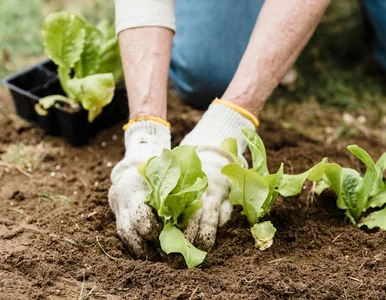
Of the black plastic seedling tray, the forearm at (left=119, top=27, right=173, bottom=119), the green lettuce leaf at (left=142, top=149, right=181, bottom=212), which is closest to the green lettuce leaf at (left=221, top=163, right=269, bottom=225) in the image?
the green lettuce leaf at (left=142, top=149, right=181, bottom=212)

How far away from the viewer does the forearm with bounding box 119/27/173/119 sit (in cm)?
173

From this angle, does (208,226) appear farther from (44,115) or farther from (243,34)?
(243,34)

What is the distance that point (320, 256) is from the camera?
155 cm

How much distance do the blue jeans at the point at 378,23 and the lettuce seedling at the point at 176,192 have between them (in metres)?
1.75

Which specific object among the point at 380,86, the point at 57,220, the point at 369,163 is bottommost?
the point at 380,86

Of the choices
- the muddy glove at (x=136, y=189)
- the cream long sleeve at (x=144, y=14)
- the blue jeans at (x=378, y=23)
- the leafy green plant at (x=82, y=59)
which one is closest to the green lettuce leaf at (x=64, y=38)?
the leafy green plant at (x=82, y=59)

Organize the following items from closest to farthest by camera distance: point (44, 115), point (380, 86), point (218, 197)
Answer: point (218, 197), point (44, 115), point (380, 86)

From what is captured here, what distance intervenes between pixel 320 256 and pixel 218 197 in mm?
327

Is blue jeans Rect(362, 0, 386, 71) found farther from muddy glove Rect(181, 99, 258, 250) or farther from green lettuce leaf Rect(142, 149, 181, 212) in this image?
green lettuce leaf Rect(142, 149, 181, 212)

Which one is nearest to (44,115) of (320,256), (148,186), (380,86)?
(148,186)

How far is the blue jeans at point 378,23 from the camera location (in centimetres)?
279

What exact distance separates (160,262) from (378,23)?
6.43 ft

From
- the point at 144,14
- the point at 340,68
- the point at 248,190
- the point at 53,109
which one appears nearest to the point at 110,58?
the point at 53,109

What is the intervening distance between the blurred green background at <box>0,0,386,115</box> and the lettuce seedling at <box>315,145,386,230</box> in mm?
1136
